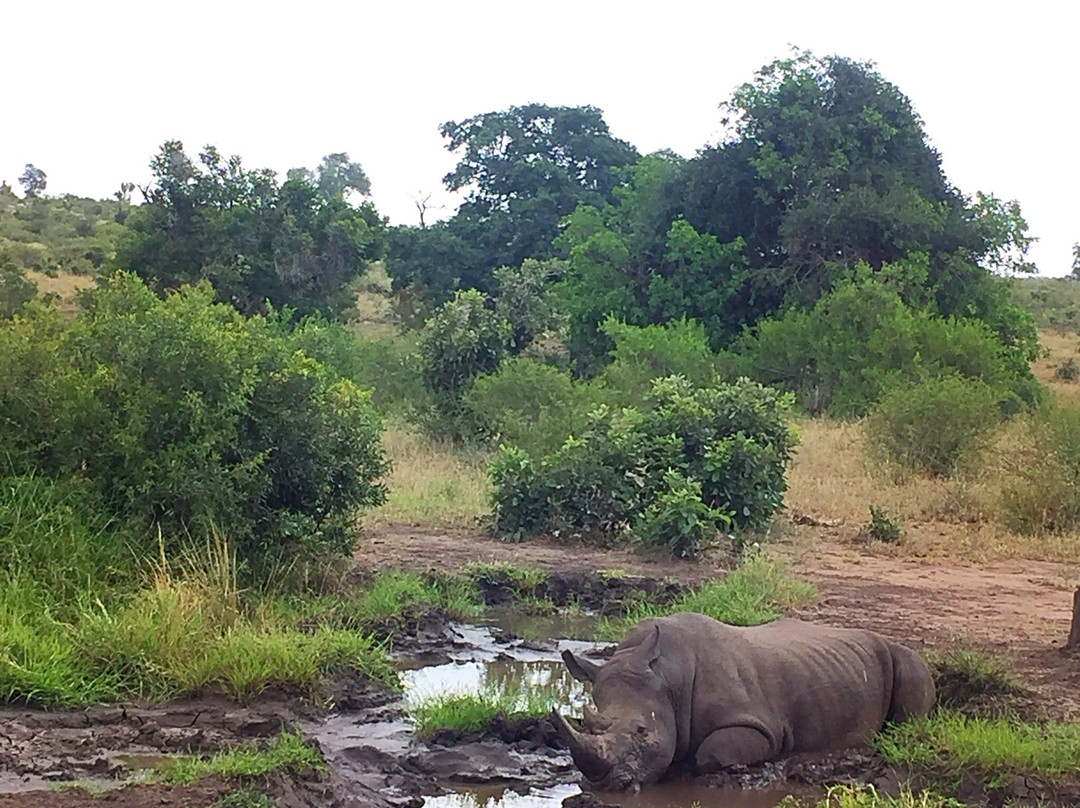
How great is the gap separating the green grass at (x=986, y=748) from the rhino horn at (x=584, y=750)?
5.59 feet

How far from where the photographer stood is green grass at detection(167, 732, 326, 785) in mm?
6117

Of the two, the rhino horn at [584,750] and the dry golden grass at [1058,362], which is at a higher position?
the dry golden grass at [1058,362]

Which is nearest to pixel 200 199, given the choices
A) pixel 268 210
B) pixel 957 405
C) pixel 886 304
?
pixel 268 210

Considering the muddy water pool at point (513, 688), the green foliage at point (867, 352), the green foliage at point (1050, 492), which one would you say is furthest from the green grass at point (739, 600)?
the green foliage at point (867, 352)

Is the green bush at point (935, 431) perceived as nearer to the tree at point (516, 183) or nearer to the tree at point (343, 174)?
the tree at point (516, 183)

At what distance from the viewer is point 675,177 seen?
30.7 meters

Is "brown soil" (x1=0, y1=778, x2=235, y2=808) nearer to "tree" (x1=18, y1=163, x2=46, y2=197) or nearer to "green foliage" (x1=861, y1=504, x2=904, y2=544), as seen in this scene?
"green foliage" (x1=861, y1=504, x2=904, y2=544)

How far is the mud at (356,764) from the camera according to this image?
20.1 feet

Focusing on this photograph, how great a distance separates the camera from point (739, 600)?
10562mm

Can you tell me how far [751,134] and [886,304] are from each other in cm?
725

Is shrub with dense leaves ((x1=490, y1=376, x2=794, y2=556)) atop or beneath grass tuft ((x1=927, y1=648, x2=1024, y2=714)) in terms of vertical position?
atop

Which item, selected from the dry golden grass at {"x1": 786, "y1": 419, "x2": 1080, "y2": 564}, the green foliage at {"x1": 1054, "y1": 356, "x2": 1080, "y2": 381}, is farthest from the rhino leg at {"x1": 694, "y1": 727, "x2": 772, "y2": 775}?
the green foliage at {"x1": 1054, "y1": 356, "x2": 1080, "y2": 381}

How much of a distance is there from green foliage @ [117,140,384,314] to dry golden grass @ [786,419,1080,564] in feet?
45.0

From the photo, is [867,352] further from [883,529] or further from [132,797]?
[132,797]
